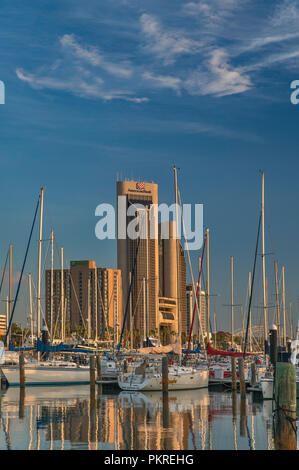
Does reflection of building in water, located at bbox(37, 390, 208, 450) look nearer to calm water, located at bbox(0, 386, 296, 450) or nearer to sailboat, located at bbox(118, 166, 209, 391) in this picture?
calm water, located at bbox(0, 386, 296, 450)

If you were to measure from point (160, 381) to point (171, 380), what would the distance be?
1551mm

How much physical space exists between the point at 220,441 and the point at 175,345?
30.8 meters

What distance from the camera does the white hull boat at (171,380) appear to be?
5203cm

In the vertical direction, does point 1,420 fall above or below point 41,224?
below

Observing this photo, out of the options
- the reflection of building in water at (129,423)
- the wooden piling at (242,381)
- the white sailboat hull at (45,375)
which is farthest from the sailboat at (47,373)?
the wooden piling at (242,381)

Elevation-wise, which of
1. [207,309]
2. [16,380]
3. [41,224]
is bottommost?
[16,380]

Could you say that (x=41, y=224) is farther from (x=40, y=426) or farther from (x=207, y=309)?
(x=40, y=426)

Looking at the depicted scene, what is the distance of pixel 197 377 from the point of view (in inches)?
2176

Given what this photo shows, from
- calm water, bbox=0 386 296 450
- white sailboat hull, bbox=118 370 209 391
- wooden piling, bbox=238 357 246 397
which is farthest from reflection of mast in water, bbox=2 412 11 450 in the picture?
white sailboat hull, bbox=118 370 209 391

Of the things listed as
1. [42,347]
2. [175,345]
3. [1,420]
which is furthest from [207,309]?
[1,420]

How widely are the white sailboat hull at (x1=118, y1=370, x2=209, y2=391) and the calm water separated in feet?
Result: 3.87

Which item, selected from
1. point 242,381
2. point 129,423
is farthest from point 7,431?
point 242,381

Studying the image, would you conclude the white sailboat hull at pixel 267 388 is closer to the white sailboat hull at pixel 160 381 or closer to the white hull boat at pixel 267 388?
the white hull boat at pixel 267 388

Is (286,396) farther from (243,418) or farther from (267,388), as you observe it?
(267,388)
